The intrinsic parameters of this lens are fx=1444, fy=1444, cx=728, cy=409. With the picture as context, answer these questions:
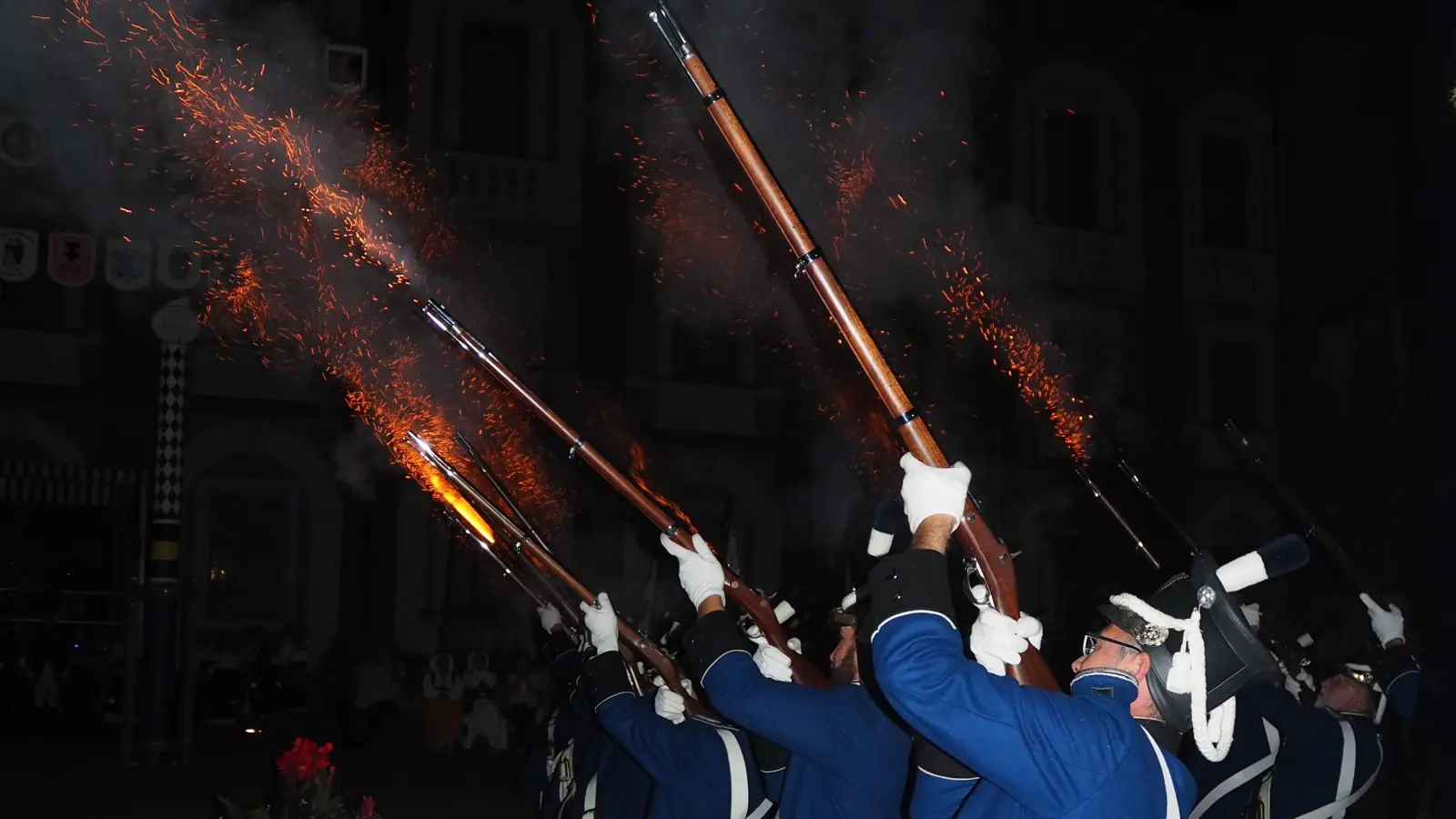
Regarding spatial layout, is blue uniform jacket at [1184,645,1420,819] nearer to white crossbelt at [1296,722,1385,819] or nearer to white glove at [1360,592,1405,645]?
white crossbelt at [1296,722,1385,819]

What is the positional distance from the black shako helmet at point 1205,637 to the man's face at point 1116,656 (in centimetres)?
2

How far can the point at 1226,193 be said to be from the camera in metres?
27.3

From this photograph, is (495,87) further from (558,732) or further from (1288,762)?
(1288,762)

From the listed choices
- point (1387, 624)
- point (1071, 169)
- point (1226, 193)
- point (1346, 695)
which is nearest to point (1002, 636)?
point (1346, 695)

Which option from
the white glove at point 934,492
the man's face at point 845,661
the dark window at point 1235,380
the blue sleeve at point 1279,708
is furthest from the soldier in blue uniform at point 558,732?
the dark window at point 1235,380

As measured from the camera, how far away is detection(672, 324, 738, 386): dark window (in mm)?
23547

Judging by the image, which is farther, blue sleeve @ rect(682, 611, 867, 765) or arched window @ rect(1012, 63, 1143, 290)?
arched window @ rect(1012, 63, 1143, 290)

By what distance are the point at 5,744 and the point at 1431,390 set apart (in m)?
21.0

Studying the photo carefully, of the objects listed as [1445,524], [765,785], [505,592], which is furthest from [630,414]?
[765,785]

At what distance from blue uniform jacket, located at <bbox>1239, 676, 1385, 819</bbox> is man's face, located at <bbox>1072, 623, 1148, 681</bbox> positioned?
12.6 ft

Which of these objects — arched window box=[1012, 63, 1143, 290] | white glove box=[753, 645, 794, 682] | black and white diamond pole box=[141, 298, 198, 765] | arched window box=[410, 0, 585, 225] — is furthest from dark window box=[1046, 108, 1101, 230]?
white glove box=[753, 645, 794, 682]

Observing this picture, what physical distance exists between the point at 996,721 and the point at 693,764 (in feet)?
10.1

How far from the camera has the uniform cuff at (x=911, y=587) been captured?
3494mm

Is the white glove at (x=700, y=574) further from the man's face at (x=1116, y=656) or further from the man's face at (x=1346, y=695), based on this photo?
the man's face at (x=1346, y=695)
